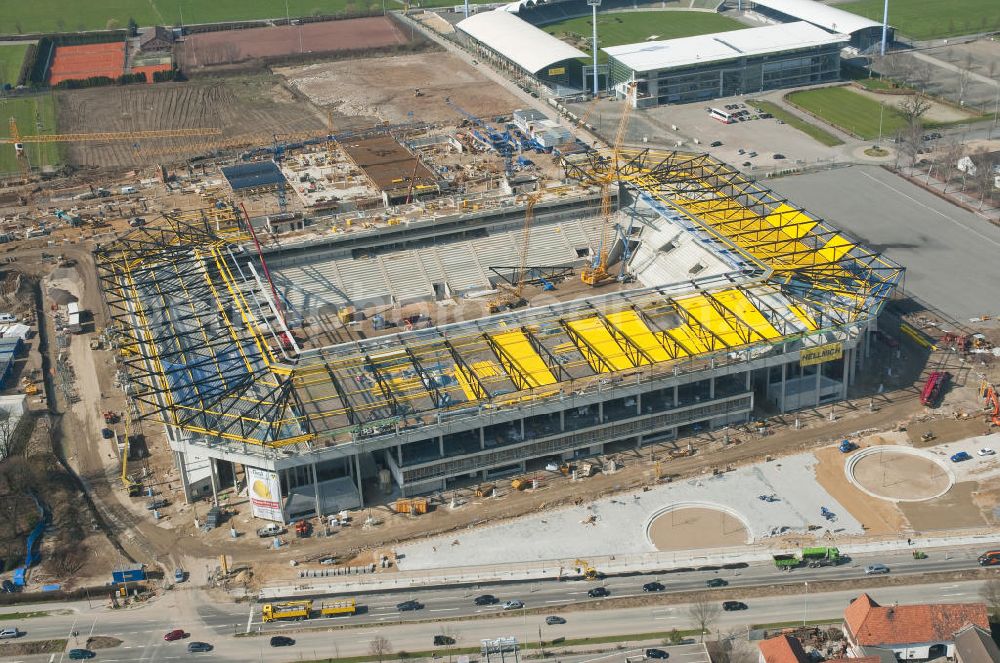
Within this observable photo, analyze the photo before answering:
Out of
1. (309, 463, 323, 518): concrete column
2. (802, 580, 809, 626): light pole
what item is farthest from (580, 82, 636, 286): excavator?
(802, 580, 809, 626): light pole

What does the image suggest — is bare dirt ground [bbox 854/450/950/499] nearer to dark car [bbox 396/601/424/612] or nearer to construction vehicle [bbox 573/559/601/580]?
construction vehicle [bbox 573/559/601/580]

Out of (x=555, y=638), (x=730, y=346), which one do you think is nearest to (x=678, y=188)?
(x=730, y=346)

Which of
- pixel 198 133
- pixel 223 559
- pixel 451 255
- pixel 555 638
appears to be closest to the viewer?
pixel 555 638

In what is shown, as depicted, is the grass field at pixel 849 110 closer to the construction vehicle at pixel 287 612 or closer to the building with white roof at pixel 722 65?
the building with white roof at pixel 722 65

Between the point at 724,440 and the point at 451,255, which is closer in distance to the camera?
the point at 724,440

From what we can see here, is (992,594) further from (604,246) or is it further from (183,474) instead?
(604,246)

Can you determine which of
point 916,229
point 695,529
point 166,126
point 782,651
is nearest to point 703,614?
point 782,651

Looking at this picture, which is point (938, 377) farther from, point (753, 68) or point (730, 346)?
point (753, 68)

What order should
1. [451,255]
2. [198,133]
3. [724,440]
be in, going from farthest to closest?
[198,133]
[451,255]
[724,440]
